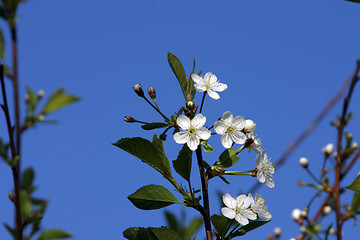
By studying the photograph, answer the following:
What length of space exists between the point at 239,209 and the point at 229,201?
5 centimetres

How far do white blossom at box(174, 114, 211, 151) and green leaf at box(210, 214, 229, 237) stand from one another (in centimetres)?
25

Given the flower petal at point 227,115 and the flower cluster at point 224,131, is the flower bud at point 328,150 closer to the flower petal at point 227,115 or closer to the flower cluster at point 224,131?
the flower cluster at point 224,131

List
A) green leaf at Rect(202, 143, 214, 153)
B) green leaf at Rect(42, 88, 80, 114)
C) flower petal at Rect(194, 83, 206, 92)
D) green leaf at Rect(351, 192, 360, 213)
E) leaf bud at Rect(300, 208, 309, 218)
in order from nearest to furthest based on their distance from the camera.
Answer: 1. green leaf at Rect(202, 143, 214, 153)
2. flower petal at Rect(194, 83, 206, 92)
3. green leaf at Rect(351, 192, 360, 213)
4. leaf bud at Rect(300, 208, 309, 218)
5. green leaf at Rect(42, 88, 80, 114)

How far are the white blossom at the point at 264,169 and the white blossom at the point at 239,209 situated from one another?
116 mm

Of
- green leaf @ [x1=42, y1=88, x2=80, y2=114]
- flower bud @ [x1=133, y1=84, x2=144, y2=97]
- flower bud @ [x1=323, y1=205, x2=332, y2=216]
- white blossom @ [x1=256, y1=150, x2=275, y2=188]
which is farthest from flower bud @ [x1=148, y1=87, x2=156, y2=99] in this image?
flower bud @ [x1=323, y1=205, x2=332, y2=216]

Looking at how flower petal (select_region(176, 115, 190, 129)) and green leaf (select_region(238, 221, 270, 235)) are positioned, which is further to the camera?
green leaf (select_region(238, 221, 270, 235))

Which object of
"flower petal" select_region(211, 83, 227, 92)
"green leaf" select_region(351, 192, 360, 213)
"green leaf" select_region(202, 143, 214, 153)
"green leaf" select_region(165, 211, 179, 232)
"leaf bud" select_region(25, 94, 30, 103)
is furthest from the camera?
"leaf bud" select_region(25, 94, 30, 103)

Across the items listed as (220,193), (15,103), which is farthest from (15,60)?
(220,193)

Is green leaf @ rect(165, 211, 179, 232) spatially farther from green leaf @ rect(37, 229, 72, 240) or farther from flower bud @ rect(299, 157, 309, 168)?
→ flower bud @ rect(299, 157, 309, 168)

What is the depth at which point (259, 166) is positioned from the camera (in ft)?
5.32

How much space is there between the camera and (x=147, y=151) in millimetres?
1515

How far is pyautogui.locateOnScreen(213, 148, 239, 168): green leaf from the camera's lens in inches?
61.4

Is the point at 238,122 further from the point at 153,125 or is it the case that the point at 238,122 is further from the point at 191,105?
the point at 153,125

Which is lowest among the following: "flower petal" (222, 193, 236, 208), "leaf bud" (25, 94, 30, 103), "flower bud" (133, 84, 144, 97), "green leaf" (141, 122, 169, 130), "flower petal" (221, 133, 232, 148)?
"flower petal" (222, 193, 236, 208)
